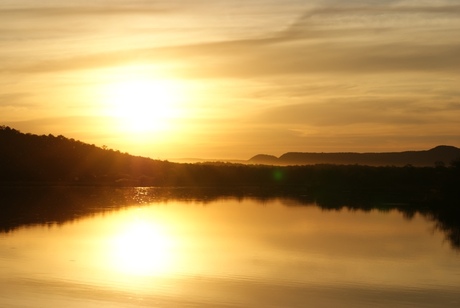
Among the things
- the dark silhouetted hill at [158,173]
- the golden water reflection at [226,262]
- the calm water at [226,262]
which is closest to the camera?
the calm water at [226,262]

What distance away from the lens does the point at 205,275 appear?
44.3ft

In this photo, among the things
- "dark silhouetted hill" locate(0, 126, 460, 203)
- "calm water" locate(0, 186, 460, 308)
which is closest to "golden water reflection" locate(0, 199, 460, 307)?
"calm water" locate(0, 186, 460, 308)

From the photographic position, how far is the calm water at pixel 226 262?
38.4ft

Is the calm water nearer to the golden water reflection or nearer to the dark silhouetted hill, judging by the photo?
the golden water reflection

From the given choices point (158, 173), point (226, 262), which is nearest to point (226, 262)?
point (226, 262)

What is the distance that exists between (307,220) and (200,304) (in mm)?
13560

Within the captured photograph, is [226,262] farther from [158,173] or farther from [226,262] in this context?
[158,173]

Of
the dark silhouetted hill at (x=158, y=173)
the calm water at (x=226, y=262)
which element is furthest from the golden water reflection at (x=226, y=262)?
the dark silhouetted hill at (x=158, y=173)

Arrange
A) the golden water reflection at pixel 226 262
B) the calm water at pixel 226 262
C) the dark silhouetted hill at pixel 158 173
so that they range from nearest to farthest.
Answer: the calm water at pixel 226 262, the golden water reflection at pixel 226 262, the dark silhouetted hill at pixel 158 173

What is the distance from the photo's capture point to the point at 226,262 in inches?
593

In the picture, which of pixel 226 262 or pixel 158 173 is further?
pixel 158 173

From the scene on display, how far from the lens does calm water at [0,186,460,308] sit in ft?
38.4

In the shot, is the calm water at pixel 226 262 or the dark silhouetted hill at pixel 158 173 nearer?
the calm water at pixel 226 262

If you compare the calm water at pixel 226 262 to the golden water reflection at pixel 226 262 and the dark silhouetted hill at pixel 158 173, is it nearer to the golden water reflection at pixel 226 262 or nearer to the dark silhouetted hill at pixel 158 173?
the golden water reflection at pixel 226 262
